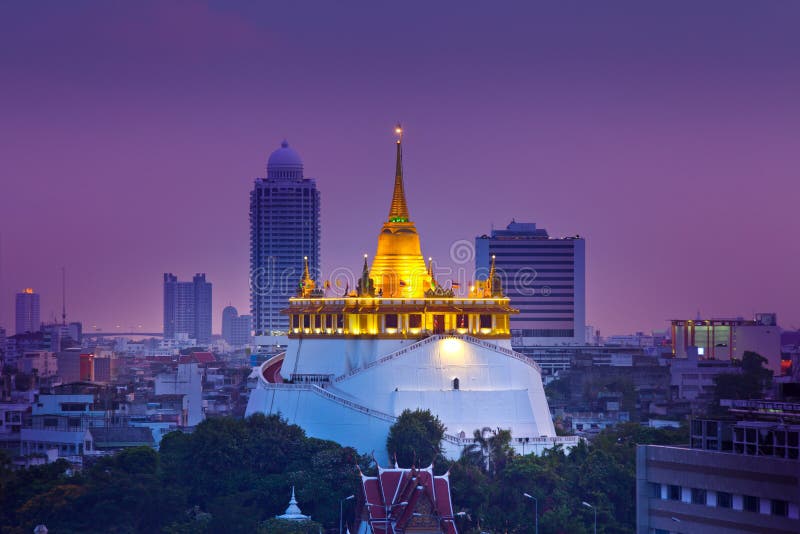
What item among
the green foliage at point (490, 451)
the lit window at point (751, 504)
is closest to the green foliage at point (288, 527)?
the green foliage at point (490, 451)

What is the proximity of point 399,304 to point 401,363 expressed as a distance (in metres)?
5.15

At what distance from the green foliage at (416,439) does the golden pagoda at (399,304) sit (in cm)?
1012

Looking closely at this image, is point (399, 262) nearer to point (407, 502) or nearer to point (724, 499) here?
point (407, 502)

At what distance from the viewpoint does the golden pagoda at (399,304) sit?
160 metres

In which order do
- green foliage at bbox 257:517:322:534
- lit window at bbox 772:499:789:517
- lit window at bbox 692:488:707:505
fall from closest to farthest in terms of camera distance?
lit window at bbox 772:499:789:517, lit window at bbox 692:488:707:505, green foliage at bbox 257:517:322:534

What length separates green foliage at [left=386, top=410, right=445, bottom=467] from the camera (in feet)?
482

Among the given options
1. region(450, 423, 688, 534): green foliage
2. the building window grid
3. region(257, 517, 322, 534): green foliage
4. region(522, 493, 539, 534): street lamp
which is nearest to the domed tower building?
region(450, 423, 688, 534): green foliage

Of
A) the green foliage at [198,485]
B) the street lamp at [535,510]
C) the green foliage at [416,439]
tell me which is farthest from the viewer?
the green foliage at [416,439]

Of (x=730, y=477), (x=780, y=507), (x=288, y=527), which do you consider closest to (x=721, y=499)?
(x=730, y=477)

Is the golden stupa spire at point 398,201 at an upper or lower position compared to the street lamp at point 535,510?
upper

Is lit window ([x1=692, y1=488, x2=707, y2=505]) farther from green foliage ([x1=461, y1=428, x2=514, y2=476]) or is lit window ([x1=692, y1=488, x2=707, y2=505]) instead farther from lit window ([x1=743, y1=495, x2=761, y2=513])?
green foliage ([x1=461, y1=428, x2=514, y2=476])

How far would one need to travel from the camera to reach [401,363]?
156 metres

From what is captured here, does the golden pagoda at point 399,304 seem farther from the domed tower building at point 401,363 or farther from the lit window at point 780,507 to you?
the lit window at point 780,507

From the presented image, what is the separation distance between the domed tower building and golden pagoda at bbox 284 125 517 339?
0.06 meters
